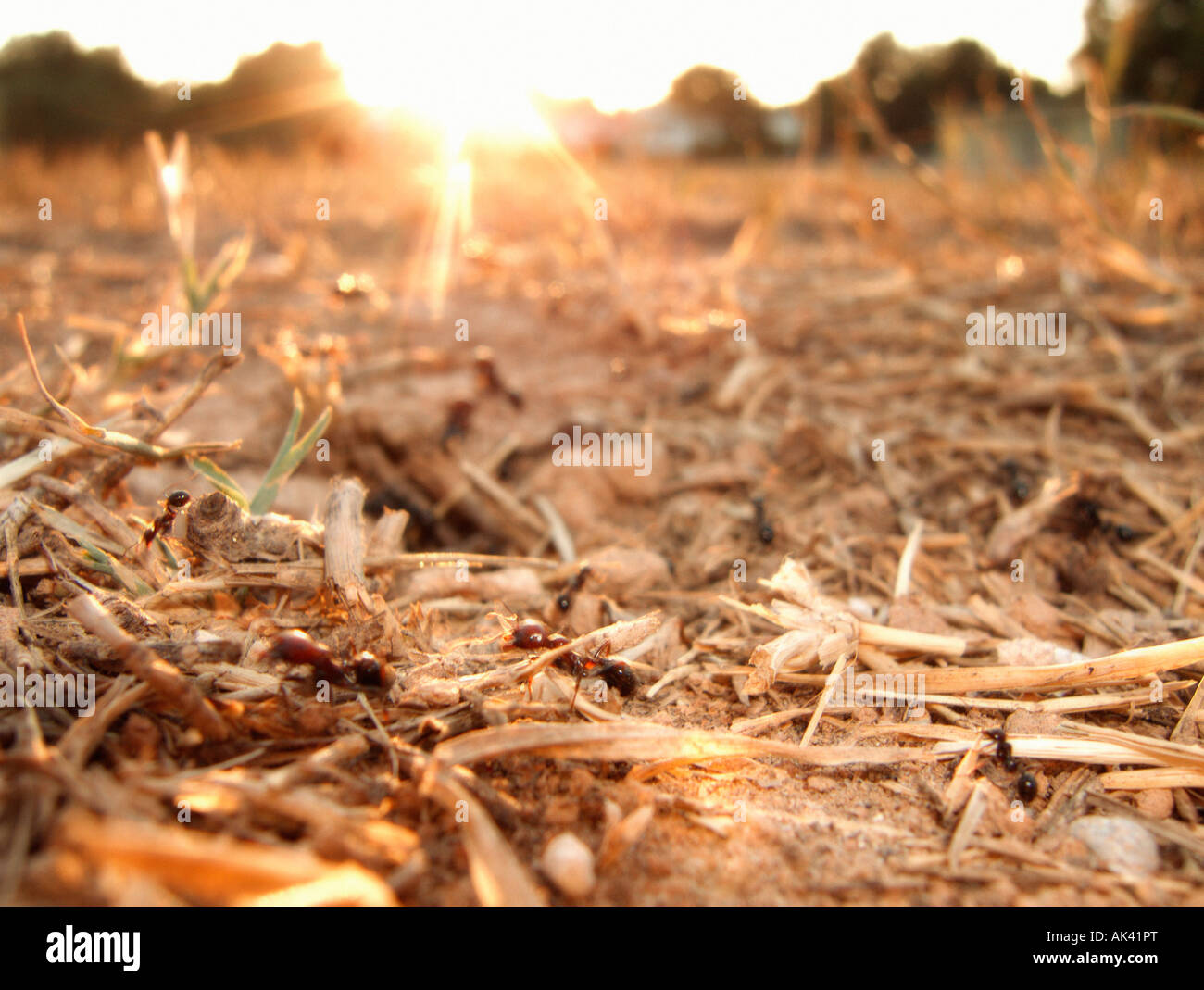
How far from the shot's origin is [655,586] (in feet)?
6.82

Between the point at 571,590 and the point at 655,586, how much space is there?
0.86ft

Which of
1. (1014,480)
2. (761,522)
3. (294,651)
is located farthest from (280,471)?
(1014,480)

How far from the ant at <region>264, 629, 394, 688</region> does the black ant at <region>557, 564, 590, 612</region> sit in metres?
0.56

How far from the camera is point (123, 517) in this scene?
1.74 m

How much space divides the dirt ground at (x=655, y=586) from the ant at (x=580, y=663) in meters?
0.05

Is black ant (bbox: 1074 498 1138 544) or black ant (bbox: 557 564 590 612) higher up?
black ant (bbox: 1074 498 1138 544)

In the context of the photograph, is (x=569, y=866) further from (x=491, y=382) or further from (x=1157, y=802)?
(x=491, y=382)

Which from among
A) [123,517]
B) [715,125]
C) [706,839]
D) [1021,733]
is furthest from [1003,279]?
[715,125]

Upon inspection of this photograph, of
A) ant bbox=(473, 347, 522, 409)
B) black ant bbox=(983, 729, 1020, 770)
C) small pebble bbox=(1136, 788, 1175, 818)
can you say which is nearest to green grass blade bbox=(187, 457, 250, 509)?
ant bbox=(473, 347, 522, 409)

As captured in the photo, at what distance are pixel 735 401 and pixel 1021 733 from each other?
5.71 ft

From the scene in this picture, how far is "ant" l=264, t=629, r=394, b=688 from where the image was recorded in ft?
4.40

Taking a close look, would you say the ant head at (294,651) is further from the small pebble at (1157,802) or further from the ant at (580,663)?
the small pebble at (1157,802)

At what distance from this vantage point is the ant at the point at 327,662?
4.40ft

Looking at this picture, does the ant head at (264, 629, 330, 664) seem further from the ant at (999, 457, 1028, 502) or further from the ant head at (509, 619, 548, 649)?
the ant at (999, 457, 1028, 502)
